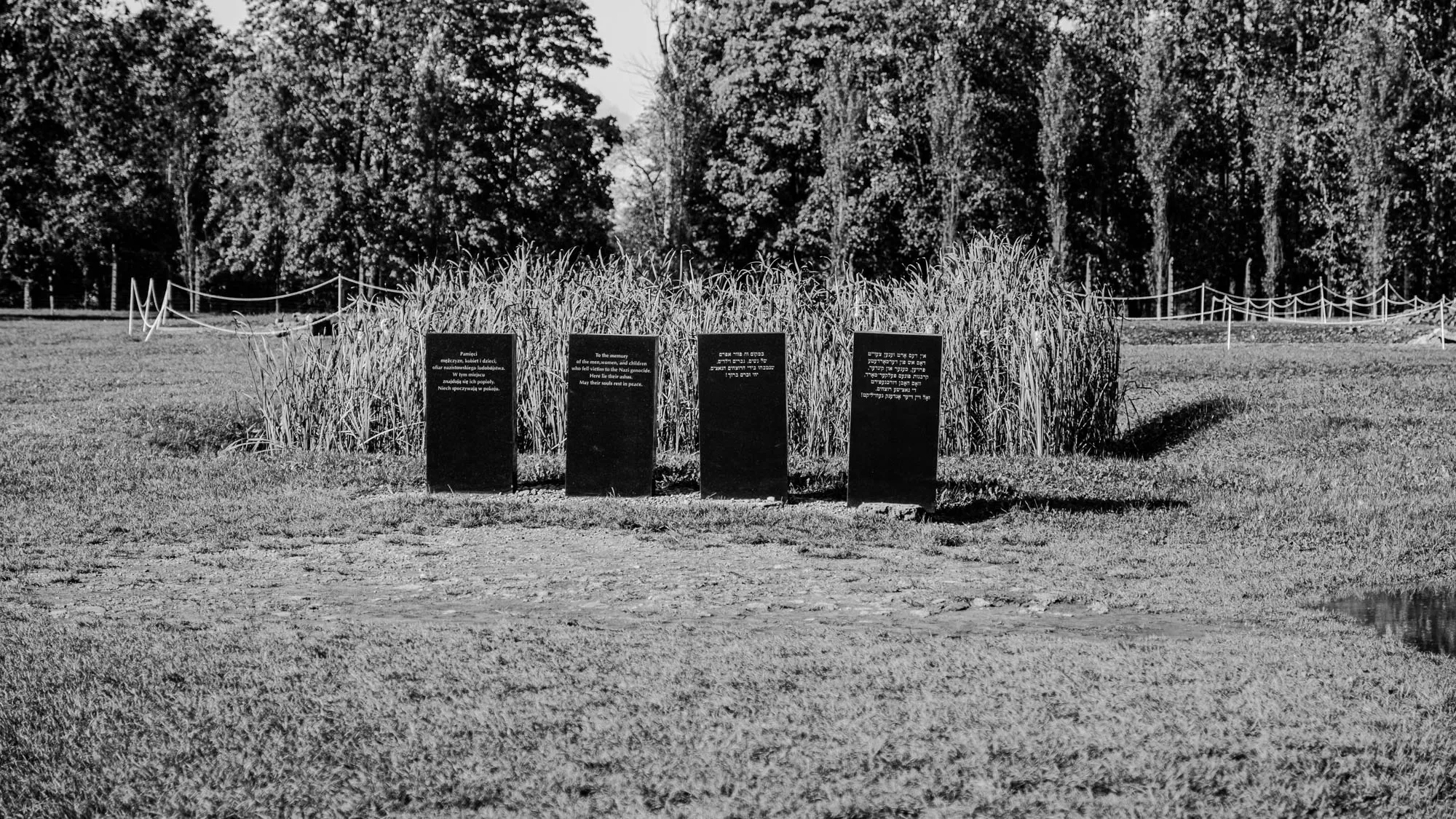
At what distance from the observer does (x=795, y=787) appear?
14.6ft

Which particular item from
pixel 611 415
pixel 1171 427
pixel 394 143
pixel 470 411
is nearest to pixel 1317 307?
pixel 394 143

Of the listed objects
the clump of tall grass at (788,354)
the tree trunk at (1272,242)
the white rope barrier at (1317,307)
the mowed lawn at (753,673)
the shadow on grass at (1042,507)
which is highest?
the tree trunk at (1272,242)

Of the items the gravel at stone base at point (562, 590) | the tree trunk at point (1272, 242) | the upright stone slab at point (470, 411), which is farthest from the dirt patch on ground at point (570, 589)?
the tree trunk at point (1272, 242)

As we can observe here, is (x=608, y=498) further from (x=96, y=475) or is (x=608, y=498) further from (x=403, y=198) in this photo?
(x=403, y=198)

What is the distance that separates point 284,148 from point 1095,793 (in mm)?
39925

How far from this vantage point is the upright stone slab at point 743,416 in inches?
407

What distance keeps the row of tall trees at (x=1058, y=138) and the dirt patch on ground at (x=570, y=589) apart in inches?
1293

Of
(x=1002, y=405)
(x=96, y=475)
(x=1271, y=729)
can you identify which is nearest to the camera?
(x=1271, y=729)

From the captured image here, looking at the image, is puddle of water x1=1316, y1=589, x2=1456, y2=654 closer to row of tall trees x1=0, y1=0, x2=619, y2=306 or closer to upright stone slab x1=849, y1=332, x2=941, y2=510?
upright stone slab x1=849, y1=332, x2=941, y2=510

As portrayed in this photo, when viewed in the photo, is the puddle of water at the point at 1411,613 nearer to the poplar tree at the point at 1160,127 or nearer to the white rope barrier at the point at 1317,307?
the white rope barrier at the point at 1317,307

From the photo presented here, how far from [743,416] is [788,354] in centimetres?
293

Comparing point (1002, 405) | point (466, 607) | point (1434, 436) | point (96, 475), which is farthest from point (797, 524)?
point (1434, 436)

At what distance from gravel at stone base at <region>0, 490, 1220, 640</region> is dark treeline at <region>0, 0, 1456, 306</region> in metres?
30.7

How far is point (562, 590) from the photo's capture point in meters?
7.59
